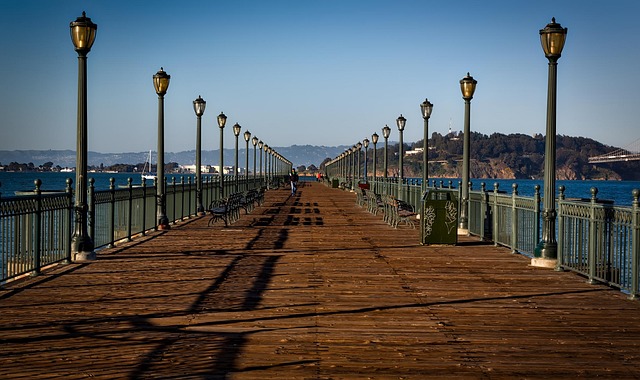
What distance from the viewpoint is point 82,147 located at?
49.5 ft

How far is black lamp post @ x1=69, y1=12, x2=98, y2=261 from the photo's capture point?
1501cm

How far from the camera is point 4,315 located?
9.16 m

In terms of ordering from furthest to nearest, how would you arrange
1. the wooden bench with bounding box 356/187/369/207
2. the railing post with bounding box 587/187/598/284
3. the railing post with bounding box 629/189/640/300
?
the wooden bench with bounding box 356/187/369/207
the railing post with bounding box 587/187/598/284
the railing post with bounding box 629/189/640/300

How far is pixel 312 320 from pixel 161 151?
1528 cm

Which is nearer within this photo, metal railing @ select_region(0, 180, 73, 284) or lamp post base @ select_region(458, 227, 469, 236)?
metal railing @ select_region(0, 180, 73, 284)

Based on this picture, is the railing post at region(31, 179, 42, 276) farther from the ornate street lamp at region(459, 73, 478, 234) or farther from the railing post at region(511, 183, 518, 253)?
the ornate street lamp at region(459, 73, 478, 234)

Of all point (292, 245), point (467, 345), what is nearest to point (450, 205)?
point (292, 245)

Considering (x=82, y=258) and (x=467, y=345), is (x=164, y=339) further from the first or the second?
(x=82, y=258)

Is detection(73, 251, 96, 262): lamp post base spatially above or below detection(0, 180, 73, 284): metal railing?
below

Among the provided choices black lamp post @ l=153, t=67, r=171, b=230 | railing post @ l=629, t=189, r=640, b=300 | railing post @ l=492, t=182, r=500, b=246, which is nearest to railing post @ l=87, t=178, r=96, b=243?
black lamp post @ l=153, t=67, r=171, b=230

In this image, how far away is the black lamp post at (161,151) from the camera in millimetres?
22875

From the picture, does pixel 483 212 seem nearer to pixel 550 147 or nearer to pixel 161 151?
pixel 550 147

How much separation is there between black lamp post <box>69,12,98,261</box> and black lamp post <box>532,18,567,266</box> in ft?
27.5

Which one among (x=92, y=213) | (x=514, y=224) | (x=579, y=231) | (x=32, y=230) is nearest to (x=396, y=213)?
(x=514, y=224)
